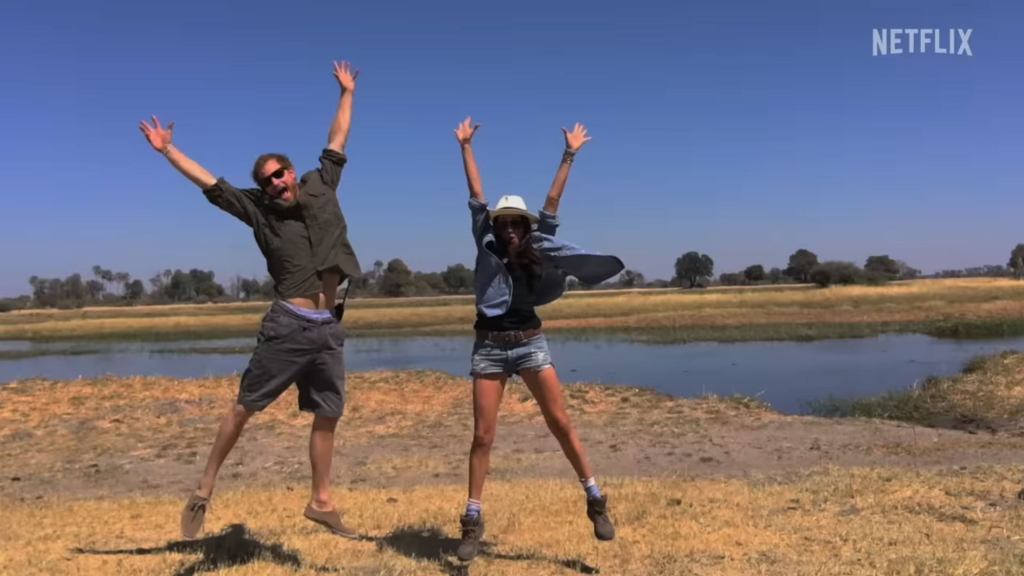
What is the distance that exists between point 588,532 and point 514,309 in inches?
70.9

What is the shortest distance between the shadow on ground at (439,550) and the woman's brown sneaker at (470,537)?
58mm

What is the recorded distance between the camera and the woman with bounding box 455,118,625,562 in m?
4.67

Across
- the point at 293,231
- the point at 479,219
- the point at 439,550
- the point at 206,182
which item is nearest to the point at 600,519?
the point at 439,550

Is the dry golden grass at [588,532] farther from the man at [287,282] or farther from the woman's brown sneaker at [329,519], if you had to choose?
the man at [287,282]

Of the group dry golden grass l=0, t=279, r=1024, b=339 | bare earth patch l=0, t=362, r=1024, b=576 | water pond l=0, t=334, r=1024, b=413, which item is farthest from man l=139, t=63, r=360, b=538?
dry golden grass l=0, t=279, r=1024, b=339

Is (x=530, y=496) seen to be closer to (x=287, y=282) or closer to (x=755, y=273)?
(x=287, y=282)

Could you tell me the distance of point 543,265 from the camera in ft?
15.7

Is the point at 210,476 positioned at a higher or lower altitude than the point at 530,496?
higher

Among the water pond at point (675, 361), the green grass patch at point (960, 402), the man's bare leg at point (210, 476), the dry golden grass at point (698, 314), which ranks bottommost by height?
the water pond at point (675, 361)

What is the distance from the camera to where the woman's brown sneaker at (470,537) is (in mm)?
4543

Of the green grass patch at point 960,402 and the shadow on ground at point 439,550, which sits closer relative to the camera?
the shadow on ground at point 439,550

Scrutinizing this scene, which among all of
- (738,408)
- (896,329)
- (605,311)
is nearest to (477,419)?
(738,408)

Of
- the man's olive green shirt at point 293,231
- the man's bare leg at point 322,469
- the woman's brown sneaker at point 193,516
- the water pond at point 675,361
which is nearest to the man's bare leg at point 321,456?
the man's bare leg at point 322,469

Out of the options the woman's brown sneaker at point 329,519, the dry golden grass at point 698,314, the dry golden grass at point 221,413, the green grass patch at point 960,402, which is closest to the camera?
the woman's brown sneaker at point 329,519
